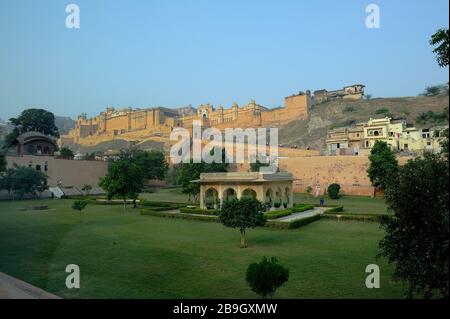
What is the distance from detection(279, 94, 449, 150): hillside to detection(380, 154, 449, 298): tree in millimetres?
58919

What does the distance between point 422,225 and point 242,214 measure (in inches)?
326

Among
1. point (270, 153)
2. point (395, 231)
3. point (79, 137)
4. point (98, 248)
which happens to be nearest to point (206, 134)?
point (270, 153)

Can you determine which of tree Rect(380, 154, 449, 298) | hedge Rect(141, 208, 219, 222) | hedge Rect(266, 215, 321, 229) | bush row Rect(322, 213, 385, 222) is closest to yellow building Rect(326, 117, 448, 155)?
bush row Rect(322, 213, 385, 222)

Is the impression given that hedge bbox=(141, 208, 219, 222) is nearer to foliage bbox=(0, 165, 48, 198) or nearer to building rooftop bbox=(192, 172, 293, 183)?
building rooftop bbox=(192, 172, 293, 183)

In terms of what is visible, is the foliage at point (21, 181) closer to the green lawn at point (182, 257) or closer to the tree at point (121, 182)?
the tree at point (121, 182)

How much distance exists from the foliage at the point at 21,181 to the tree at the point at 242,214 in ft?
89.0

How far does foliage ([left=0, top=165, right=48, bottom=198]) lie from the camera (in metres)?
34.3

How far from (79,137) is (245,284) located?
3988 inches

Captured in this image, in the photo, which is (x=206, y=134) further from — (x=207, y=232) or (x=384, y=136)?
(x=207, y=232)

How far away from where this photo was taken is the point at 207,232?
59.1 feet

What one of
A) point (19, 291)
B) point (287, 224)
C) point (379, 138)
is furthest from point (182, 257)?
point (379, 138)

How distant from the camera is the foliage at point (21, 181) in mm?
34344

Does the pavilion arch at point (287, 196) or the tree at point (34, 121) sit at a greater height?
the tree at point (34, 121)

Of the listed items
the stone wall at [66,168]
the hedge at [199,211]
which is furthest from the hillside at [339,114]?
the hedge at [199,211]
